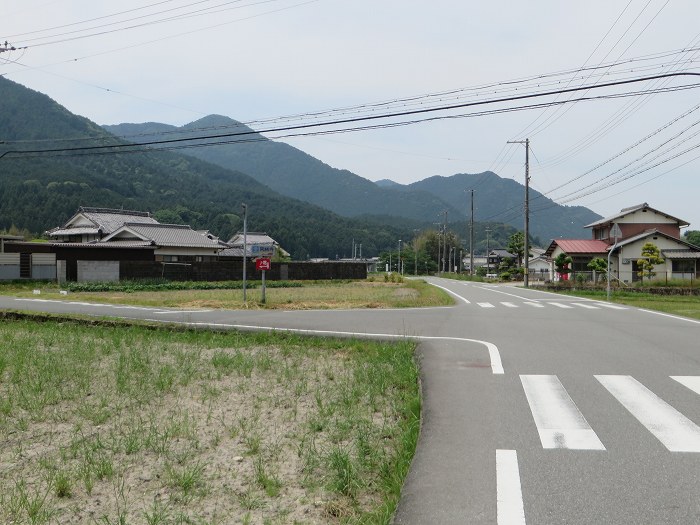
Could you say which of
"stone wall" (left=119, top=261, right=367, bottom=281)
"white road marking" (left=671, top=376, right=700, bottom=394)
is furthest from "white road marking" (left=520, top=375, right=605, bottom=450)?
"stone wall" (left=119, top=261, right=367, bottom=281)

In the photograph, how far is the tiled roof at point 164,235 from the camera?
45406 millimetres

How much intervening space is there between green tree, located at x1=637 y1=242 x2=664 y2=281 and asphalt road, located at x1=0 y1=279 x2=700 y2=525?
31.8 meters

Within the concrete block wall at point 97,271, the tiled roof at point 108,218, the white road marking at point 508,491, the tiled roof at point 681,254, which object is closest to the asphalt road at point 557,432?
the white road marking at point 508,491

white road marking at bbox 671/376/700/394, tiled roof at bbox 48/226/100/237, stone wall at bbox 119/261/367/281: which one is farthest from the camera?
tiled roof at bbox 48/226/100/237

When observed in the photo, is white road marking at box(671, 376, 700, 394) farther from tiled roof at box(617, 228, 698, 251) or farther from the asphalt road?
tiled roof at box(617, 228, 698, 251)

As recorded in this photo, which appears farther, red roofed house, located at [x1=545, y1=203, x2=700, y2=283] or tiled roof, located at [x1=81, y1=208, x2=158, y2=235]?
tiled roof, located at [x1=81, y1=208, x2=158, y2=235]

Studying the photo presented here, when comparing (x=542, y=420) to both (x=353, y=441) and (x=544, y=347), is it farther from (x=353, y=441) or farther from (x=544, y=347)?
(x=544, y=347)

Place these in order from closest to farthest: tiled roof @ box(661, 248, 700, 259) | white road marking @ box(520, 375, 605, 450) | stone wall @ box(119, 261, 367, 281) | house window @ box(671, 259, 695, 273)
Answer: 1. white road marking @ box(520, 375, 605, 450)
2. stone wall @ box(119, 261, 367, 281)
3. tiled roof @ box(661, 248, 700, 259)
4. house window @ box(671, 259, 695, 273)

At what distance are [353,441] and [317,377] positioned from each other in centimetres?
289

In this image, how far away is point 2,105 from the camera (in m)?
106

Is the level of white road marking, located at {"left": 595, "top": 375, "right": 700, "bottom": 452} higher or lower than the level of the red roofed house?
lower

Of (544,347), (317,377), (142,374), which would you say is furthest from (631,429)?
(142,374)

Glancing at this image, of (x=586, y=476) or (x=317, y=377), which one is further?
Result: (x=317, y=377)

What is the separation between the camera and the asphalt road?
3533 mm
